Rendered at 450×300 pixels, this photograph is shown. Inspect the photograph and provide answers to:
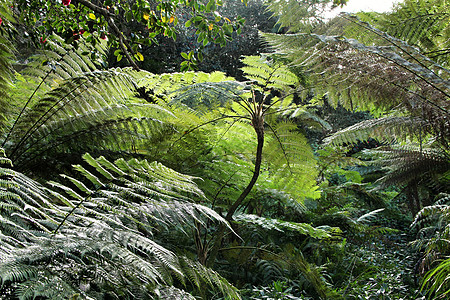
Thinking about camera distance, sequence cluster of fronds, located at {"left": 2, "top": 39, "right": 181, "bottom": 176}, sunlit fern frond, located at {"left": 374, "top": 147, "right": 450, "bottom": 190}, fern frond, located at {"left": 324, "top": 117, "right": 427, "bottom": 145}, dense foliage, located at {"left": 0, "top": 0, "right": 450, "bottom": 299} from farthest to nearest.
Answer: sunlit fern frond, located at {"left": 374, "top": 147, "right": 450, "bottom": 190}
fern frond, located at {"left": 324, "top": 117, "right": 427, "bottom": 145}
cluster of fronds, located at {"left": 2, "top": 39, "right": 181, "bottom": 176}
dense foliage, located at {"left": 0, "top": 0, "right": 450, "bottom": 299}

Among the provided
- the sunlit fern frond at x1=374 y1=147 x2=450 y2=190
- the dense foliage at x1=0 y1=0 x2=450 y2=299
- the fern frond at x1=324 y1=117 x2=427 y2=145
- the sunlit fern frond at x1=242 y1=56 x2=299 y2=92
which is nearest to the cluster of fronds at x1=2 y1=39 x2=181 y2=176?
the dense foliage at x1=0 y1=0 x2=450 y2=299

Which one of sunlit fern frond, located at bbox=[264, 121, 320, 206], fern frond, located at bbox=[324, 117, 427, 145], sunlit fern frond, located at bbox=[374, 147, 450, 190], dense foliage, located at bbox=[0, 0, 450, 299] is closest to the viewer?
dense foliage, located at bbox=[0, 0, 450, 299]

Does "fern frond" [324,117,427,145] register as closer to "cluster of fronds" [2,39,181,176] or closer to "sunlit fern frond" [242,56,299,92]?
"sunlit fern frond" [242,56,299,92]

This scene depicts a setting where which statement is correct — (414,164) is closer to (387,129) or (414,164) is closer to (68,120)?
(387,129)

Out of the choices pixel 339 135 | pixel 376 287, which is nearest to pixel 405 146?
pixel 339 135

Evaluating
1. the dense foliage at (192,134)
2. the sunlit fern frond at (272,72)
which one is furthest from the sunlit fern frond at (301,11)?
the sunlit fern frond at (272,72)

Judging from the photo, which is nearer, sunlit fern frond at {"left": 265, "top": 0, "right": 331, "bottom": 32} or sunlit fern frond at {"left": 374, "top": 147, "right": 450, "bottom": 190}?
sunlit fern frond at {"left": 265, "top": 0, "right": 331, "bottom": 32}

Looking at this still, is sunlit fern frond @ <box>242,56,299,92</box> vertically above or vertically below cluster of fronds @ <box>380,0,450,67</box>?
below

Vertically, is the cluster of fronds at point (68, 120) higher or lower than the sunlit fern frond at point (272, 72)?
lower

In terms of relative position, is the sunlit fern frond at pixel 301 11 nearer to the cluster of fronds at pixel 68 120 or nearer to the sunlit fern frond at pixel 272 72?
the sunlit fern frond at pixel 272 72

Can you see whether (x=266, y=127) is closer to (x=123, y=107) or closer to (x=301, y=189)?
(x=301, y=189)

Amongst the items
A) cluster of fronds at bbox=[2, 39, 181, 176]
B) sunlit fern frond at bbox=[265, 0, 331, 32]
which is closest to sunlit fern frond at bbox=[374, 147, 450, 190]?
sunlit fern frond at bbox=[265, 0, 331, 32]

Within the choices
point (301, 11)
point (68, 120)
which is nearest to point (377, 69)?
point (301, 11)

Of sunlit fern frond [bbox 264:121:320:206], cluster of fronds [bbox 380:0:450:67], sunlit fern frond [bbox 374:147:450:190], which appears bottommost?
sunlit fern frond [bbox 374:147:450:190]
